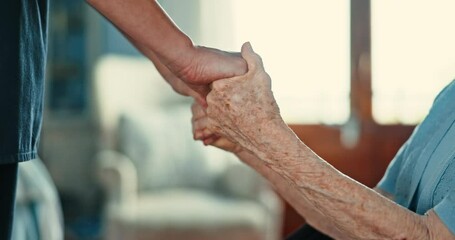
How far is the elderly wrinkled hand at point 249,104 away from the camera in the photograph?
1.17 m

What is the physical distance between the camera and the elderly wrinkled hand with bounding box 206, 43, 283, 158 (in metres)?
1.17

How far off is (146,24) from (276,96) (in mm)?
3596

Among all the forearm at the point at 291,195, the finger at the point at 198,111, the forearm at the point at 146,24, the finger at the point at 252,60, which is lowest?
the forearm at the point at 291,195

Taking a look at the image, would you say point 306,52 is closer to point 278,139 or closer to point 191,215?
point 191,215

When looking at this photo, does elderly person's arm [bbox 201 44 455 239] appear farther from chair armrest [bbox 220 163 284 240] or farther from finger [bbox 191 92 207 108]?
chair armrest [bbox 220 163 284 240]

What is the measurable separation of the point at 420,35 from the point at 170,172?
5.12 feet

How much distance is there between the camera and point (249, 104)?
1165 millimetres

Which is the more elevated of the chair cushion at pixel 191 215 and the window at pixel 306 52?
the window at pixel 306 52

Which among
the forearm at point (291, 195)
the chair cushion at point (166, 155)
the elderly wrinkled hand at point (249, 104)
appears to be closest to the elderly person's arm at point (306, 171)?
the elderly wrinkled hand at point (249, 104)

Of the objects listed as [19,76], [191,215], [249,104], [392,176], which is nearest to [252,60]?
[249,104]

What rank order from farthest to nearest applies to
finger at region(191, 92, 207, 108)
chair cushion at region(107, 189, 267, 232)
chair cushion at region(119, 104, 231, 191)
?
1. chair cushion at region(119, 104, 231, 191)
2. chair cushion at region(107, 189, 267, 232)
3. finger at region(191, 92, 207, 108)

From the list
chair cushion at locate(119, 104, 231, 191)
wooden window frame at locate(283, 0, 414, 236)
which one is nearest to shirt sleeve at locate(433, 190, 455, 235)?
chair cushion at locate(119, 104, 231, 191)

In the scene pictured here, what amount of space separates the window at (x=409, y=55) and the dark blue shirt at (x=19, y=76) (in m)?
3.88

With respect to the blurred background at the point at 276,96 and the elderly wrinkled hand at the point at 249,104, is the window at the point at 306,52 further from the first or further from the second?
the elderly wrinkled hand at the point at 249,104
